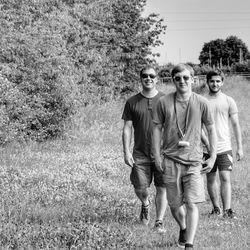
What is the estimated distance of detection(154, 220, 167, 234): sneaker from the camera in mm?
6866

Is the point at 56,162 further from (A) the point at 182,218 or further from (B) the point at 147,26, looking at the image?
(B) the point at 147,26

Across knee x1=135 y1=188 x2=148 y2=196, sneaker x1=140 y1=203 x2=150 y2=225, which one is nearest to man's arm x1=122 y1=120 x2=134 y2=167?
knee x1=135 y1=188 x2=148 y2=196

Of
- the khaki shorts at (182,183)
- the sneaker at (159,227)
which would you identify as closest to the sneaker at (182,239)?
the khaki shorts at (182,183)

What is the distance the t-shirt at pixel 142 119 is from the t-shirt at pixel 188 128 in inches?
46.5

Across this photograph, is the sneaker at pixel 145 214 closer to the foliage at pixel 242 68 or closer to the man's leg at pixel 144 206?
the man's leg at pixel 144 206

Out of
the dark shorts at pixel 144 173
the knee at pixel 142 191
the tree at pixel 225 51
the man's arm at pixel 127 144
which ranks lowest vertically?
the knee at pixel 142 191

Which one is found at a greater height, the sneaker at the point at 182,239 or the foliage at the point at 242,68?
the foliage at the point at 242,68

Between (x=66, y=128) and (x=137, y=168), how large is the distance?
10.3 m

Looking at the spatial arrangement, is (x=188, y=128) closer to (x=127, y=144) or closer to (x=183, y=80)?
(x=183, y=80)

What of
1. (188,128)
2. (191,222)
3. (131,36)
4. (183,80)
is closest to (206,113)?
(188,128)

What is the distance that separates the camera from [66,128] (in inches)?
690

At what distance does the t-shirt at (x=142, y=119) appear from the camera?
24.0 feet

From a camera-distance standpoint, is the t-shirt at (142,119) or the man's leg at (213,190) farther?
the man's leg at (213,190)

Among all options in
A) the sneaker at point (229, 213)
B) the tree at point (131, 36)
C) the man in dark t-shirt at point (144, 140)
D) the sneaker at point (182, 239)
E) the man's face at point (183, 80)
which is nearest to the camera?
the man's face at point (183, 80)
